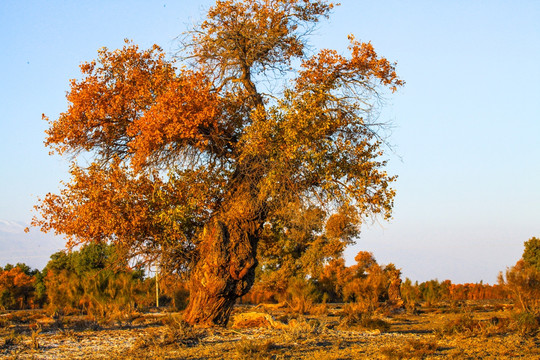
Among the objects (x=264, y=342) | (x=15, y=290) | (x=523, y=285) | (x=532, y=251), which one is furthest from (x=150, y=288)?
(x=532, y=251)

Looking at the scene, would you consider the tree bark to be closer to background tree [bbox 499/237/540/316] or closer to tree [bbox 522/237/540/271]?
background tree [bbox 499/237/540/316]

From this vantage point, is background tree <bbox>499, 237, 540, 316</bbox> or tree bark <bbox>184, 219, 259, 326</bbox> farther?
background tree <bbox>499, 237, 540, 316</bbox>

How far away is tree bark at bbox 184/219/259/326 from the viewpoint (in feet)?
43.6

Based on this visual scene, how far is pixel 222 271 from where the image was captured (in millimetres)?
13344

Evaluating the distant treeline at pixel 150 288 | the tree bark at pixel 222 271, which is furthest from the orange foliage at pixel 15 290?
the tree bark at pixel 222 271

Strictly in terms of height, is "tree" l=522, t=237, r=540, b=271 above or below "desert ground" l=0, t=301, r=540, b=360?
above

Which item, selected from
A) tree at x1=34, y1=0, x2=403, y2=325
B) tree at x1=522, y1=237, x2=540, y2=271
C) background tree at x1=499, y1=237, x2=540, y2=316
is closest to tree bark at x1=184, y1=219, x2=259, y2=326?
tree at x1=34, y1=0, x2=403, y2=325

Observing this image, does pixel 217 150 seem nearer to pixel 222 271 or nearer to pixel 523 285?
pixel 222 271

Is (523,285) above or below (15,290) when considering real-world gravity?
below

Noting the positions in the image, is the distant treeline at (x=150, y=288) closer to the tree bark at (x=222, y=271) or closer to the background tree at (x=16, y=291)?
the background tree at (x=16, y=291)

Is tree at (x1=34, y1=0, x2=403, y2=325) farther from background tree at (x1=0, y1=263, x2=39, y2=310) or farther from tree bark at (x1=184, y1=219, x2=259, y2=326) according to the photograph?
background tree at (x1=0, y1=263, x2=39, y2=310)

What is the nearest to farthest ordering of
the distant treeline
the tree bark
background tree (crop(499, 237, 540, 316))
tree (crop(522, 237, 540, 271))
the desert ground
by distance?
the desert ground → the tree bark → background tree (crop(499, 237, 540, 316)) → the distant treeline → tree (crop(522, 237, 540, 271))

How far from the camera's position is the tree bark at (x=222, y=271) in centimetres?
1329

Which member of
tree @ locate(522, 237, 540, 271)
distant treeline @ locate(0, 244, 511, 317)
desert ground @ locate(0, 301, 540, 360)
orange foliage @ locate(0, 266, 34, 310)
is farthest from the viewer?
tree @ locate(522, 237, 540, 271)
